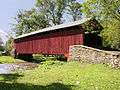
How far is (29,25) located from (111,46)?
139ft

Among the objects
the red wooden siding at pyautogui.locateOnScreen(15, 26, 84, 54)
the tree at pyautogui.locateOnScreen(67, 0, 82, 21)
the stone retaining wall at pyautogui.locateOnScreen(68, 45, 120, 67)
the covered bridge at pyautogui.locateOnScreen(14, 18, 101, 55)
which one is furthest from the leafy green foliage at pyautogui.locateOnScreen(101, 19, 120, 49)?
the tree at pyautogui.locateOnScreen(67, 0, 82, 21)

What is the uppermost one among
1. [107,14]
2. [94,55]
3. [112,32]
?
[107,14]

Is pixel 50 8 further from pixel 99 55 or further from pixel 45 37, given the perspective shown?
pixel 99 55

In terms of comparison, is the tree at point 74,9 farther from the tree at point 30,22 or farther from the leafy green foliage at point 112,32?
the leafy green foliage at point 112,32

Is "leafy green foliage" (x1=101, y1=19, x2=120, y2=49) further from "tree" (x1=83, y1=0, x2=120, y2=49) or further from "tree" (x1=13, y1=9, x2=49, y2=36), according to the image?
"tree" (x1=13, y1=9, x2=49, y2=36)

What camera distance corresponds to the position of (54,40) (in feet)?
140

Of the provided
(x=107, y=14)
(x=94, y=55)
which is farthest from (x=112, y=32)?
(x=94, y=55)

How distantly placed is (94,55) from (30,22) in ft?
173

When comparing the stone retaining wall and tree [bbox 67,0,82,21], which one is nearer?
the stone retaining wall

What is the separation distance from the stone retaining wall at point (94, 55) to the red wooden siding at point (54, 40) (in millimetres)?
4242

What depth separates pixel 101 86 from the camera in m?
16.6

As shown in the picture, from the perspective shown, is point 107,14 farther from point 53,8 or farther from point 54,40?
point 53,8

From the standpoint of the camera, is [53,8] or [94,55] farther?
[53,8]

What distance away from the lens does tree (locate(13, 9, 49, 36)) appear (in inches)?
3081
